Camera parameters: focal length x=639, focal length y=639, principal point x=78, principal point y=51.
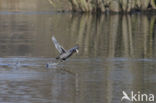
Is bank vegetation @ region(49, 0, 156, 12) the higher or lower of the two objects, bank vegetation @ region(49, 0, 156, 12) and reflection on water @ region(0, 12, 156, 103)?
the higher

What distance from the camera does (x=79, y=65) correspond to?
605 inches

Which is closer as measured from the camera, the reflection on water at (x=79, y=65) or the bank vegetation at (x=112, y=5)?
the reflection on water at (x=79, y=65)

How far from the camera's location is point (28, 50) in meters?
18.8

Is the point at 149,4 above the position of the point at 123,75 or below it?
above

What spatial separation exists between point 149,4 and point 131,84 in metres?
26.5

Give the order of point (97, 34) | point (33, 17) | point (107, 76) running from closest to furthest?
1. point (107, 76)
2. point (97, 34)
3. point (33, 17)

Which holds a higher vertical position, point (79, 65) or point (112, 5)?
point (112, 5)

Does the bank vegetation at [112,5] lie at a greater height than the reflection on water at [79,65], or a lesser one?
greater

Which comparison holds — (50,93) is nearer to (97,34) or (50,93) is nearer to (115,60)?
(115,60)

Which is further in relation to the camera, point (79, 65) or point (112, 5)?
point (112, 5)

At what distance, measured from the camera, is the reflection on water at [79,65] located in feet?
37.8

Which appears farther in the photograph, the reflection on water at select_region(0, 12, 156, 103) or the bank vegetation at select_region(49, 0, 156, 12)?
the bank vegetation at select_region(49, 0, 156, 12)

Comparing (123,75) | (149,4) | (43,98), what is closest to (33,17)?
(149,4)

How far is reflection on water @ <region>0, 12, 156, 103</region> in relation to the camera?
453 inches
